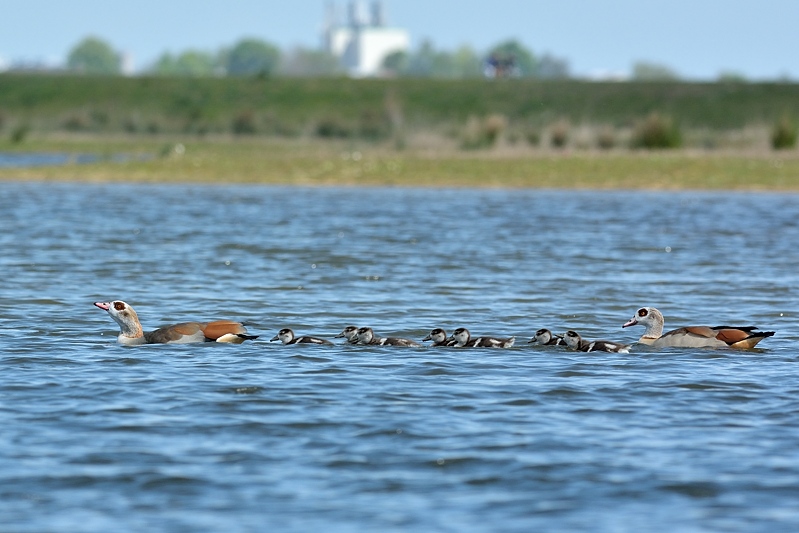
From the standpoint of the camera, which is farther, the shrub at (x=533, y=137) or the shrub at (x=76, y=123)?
the shrub at (x=76, y=123)

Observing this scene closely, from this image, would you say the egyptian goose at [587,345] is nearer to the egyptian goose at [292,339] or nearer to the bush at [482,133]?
the egyptian goose at [292,339]

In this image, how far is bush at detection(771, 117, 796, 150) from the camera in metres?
51.0

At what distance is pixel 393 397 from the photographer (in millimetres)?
12188

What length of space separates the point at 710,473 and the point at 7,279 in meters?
13.6

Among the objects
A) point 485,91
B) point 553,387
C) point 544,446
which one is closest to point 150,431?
point 544,446

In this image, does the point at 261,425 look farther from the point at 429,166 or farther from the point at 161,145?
the point at 161,145

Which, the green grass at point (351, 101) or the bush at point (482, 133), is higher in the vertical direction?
the green grass at point (351, 101)

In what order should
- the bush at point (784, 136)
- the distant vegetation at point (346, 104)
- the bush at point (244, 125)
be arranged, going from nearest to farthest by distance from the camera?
the bush at point (784, 136)
the bush at point (244, 125)
the distant vegetation at point (346, 104)

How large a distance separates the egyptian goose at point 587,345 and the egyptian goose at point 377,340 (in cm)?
156

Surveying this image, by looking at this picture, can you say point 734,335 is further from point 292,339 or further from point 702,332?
point 292,339

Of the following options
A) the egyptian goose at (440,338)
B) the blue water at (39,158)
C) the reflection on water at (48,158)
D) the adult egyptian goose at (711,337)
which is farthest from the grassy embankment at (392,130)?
the egyptian goose at (440,338)

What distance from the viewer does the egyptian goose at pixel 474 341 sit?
14.8 meters

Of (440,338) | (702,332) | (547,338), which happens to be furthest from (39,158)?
(702,332)

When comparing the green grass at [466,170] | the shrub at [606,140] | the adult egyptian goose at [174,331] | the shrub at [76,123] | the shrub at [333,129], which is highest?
the shrub at [76,123]
